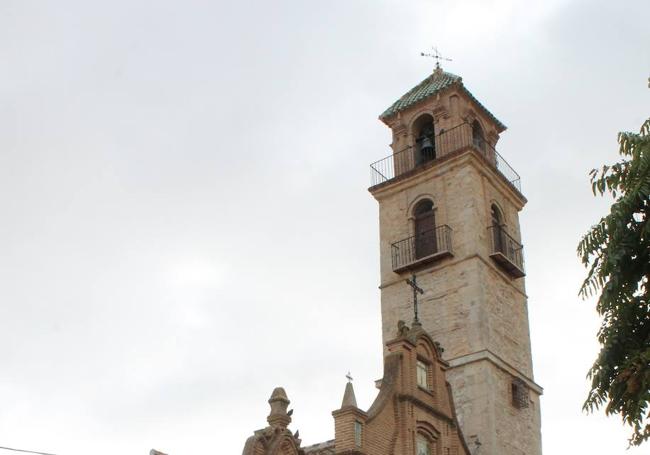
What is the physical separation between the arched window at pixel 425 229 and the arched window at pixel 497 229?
2082mm

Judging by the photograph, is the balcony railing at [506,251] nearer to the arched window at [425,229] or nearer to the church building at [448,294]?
the church building at [448,294]

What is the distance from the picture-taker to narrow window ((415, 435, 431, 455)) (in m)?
25.4

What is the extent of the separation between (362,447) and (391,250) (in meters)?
11.8

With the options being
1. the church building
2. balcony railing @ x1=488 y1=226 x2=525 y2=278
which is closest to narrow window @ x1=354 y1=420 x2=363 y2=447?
the church building

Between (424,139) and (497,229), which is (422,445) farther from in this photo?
(424,139)

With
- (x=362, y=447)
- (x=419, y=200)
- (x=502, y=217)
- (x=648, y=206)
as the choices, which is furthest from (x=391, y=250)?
(x=648, y=206)

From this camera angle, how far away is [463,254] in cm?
3162

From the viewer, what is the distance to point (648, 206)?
1372 centimetres

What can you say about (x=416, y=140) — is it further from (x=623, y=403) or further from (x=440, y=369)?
(x=623, y=403)

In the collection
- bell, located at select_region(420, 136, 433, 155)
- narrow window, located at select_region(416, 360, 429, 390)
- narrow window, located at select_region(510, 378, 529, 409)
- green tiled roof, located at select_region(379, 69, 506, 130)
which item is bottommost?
narrow window, located at select_region(416, 360, 429, 390)

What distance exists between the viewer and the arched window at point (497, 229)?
32938 mm

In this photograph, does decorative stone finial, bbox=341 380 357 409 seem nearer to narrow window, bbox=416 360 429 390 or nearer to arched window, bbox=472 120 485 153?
narrow window, bbox=416 360 429 390

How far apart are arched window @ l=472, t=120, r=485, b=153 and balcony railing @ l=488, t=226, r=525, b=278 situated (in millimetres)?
3624

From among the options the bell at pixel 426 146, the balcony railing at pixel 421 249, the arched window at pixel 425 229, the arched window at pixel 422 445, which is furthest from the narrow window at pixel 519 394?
the bell at pixel 426 146
